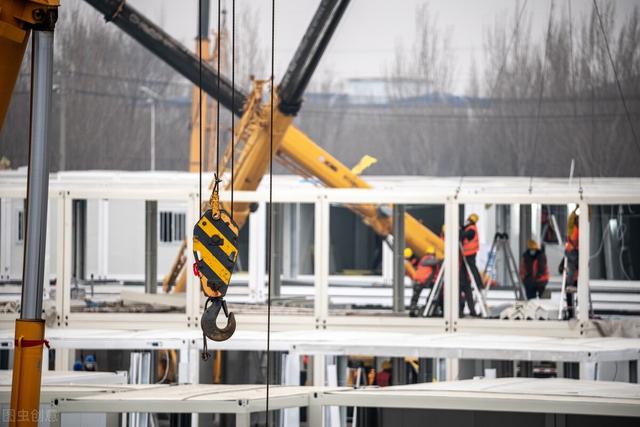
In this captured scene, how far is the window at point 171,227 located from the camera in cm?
2647

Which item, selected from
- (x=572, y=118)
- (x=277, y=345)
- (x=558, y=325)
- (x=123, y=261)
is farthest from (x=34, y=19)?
(x=572, y=118)

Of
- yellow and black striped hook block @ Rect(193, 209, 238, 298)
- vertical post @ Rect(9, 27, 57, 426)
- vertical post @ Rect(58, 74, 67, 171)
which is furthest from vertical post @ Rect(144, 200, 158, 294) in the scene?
vertical post @ Rect(58, 74, 67, 171)

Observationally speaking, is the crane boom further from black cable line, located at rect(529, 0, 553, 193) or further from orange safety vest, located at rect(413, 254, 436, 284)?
black cable line, located at rect(529, 0, 553, 193)

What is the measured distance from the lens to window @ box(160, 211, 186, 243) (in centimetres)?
2647

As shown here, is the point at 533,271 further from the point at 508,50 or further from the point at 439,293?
the point at 508,50

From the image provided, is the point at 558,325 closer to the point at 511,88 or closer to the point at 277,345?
the point at 277,345

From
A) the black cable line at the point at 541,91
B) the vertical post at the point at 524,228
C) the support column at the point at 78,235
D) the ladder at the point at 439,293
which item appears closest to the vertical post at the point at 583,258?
the ladder at the point at 439,293

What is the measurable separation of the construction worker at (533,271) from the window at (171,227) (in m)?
10.9

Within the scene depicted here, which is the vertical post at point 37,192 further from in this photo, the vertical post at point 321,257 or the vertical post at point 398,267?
the vertical post at point 398,267

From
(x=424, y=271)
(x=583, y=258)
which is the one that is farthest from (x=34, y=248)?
(x=424, y=271)

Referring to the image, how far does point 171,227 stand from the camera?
26719 mm

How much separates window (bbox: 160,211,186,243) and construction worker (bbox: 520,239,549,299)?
35.8ft

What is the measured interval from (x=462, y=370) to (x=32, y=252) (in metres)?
7.78

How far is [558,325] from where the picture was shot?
1411 centimetres
